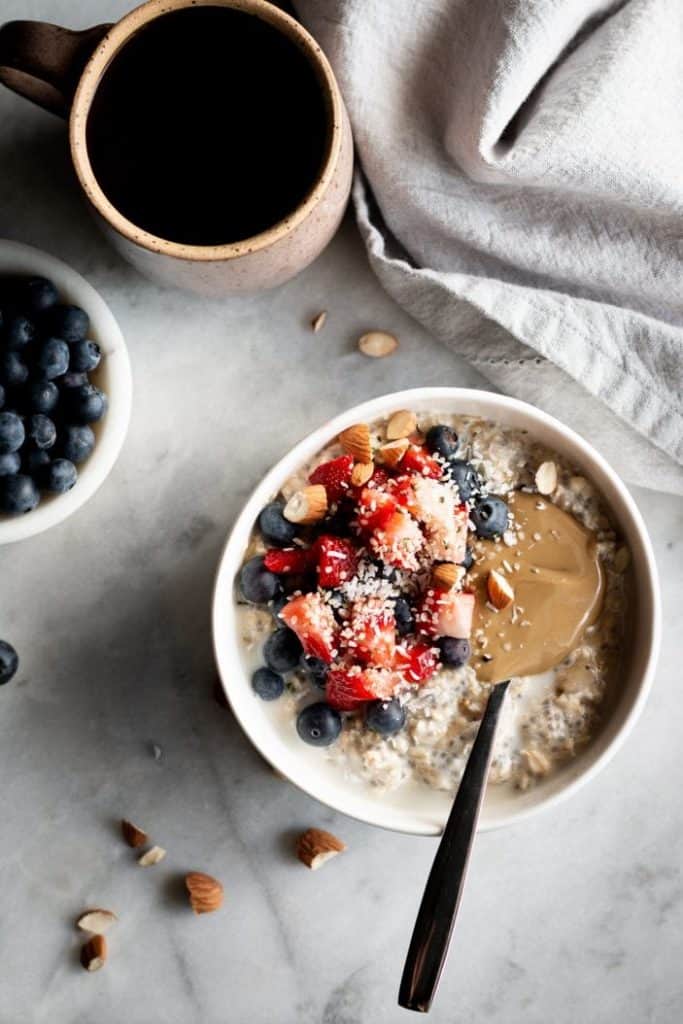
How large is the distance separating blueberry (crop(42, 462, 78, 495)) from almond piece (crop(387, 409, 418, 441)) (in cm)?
37

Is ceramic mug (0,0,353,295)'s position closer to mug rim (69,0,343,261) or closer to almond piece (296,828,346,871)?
mug rim (69,0,343,261)

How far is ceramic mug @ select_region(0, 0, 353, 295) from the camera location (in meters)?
1.10

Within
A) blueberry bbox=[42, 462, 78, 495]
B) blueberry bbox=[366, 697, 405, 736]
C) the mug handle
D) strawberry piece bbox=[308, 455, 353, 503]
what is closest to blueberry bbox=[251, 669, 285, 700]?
blueberry bbox=[366, 697, 405, 736]

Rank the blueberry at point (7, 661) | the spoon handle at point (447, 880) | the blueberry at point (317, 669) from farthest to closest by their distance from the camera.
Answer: the blueberry at point (7, 661), the blueberry at point (317, 669), the spoon handle at point (447, 880)

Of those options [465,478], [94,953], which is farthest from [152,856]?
[465,478]

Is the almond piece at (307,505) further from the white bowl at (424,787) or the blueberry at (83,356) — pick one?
the blueberry at (83,356)

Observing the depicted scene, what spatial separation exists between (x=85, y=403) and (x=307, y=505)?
0.96 ft

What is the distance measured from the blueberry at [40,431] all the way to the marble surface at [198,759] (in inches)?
6.3

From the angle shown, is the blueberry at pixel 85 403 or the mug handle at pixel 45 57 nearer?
the mug handle at pixel 45 57

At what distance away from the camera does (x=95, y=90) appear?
1136 millimetres

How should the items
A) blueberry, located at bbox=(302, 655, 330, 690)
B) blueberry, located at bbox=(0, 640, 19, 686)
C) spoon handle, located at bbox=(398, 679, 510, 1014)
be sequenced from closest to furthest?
spoon handle, located at bbox=(398, 679, 510, 1014) < blueberry, located at bbox=(302, 655, 330, 690) < blueberry, located at bbox=(0, 640, 19, 686)

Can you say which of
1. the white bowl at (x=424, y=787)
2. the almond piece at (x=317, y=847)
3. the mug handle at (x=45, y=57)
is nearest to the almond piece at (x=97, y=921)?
the almond piece at (x=317, y=847)

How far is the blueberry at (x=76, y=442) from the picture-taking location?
1.23m

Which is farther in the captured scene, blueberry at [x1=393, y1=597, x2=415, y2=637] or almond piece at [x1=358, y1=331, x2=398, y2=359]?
almond piece at [x1=358, y1=331, x2=398, y2=359]
